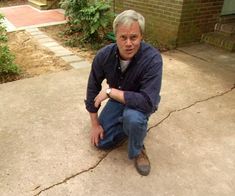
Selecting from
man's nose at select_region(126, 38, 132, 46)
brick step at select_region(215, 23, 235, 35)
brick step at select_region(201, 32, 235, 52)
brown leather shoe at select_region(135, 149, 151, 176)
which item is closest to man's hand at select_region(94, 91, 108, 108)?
man's nose at select_region(126, 38, 132, 46)

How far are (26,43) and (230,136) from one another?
3.81 m

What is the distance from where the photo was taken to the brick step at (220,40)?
496 cm

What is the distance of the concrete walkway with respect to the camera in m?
2.18

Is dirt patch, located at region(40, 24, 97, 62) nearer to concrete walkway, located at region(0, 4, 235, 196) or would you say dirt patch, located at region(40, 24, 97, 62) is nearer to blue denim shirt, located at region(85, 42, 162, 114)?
concrete walkway, located at region(0, 4, 235, 196)

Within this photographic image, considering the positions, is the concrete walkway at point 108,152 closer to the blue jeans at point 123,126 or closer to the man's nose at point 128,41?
the blue jeans at point 123,126

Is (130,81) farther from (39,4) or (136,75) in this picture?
(39,4)

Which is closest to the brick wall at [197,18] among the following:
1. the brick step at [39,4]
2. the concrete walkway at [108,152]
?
the concrete walkway at [108,152]

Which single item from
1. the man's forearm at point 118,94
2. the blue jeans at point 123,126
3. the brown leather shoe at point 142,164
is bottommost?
the brown leather shoe at point 142,164

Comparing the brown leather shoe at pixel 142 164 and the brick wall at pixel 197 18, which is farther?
the brick wall at pixel 197 18

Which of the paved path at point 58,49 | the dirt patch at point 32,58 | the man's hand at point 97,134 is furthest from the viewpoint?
the paved path at point 58,49

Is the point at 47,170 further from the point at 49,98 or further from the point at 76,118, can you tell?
the point at 49,98

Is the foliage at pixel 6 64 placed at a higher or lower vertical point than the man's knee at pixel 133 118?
lower

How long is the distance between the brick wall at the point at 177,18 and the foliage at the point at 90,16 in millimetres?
734

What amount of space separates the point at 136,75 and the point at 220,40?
3.40 m
